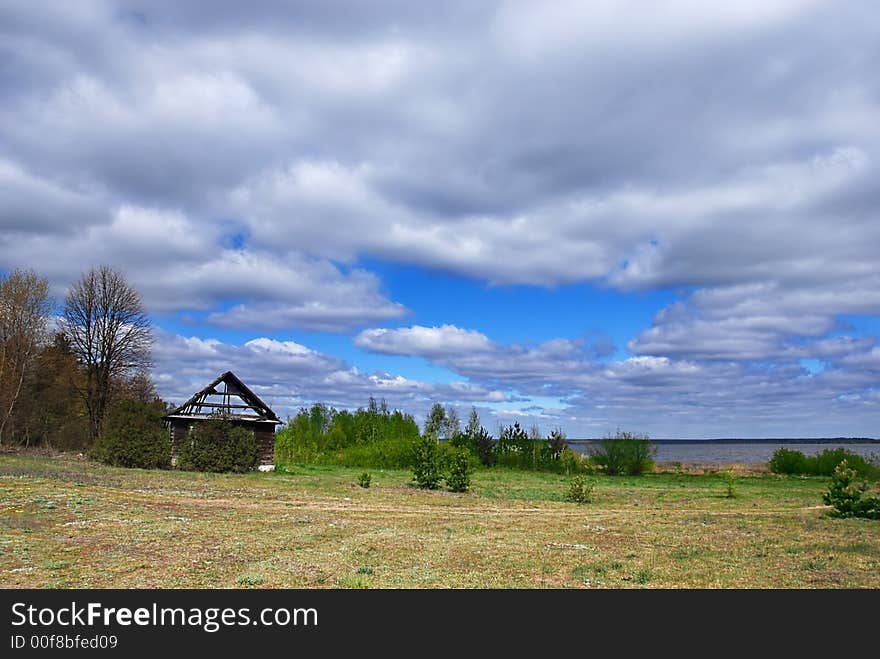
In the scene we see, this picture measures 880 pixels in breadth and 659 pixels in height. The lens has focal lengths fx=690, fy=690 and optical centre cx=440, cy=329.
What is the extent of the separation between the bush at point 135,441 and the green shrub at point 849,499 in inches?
1231

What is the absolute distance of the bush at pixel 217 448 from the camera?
37469 millimetres

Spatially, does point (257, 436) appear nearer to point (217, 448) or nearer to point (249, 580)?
point (217, 448)

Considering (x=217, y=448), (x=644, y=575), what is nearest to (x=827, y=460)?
(x=217, y=448)

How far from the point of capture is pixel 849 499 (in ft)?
67.1

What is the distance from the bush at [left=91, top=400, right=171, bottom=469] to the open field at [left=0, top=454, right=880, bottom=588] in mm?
11615

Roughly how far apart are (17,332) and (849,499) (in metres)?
53.0

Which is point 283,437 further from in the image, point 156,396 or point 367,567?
point 367,567

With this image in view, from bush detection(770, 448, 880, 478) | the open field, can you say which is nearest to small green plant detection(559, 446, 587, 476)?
bush detection(770, 448, 880, 478)

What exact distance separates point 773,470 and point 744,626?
57675 mm

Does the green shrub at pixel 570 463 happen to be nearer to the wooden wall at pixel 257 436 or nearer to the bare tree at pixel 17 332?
Result: the wooden wall at pixel 257 436

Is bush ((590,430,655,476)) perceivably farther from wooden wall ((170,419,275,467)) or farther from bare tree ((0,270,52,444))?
bare tree ((0,270,52,444))

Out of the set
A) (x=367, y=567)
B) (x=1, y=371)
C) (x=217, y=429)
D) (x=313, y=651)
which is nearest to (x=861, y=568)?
(x=367, y=567)

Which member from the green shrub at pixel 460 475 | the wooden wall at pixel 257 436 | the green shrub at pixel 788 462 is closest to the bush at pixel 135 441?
the wooden wall at pixel 257 436

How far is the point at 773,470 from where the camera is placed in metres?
59.0
